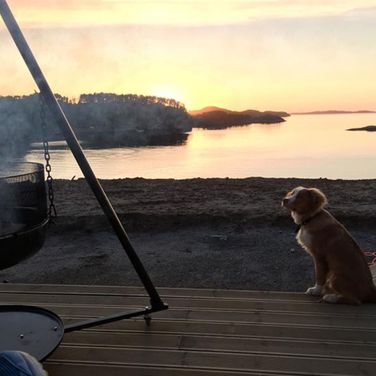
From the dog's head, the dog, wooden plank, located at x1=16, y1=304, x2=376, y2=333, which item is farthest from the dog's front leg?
wooden plank, located at x1=16, y1=304, x2=376, y2=333

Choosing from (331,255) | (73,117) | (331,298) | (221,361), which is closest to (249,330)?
(221,361)

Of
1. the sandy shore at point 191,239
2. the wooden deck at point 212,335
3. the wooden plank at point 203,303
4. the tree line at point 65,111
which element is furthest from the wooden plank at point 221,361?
the sandy shore at point 191,239

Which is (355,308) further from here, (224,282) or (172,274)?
(172,274)

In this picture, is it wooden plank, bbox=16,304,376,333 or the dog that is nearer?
wooden plank, bbox=16,304,376,333

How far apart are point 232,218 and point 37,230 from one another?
4.51m

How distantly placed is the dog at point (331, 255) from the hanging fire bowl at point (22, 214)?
2.13 m

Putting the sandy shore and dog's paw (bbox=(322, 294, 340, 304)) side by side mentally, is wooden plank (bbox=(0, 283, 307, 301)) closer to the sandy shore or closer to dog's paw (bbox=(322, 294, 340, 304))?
dog's paw (bbox=(322, 294, 340, 304))

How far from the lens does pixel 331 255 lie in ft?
12.2

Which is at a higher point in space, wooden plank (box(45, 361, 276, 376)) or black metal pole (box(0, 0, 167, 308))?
black metal pole (box(0, 0, 167, 308))

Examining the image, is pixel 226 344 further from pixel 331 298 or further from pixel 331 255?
pixel 331 255

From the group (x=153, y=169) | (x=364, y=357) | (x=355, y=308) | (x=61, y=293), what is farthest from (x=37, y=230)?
(x=153, y=169)

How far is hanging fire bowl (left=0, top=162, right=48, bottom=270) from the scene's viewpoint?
2.70 meters

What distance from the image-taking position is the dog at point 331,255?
3.49m

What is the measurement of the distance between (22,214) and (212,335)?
5.03 feet
